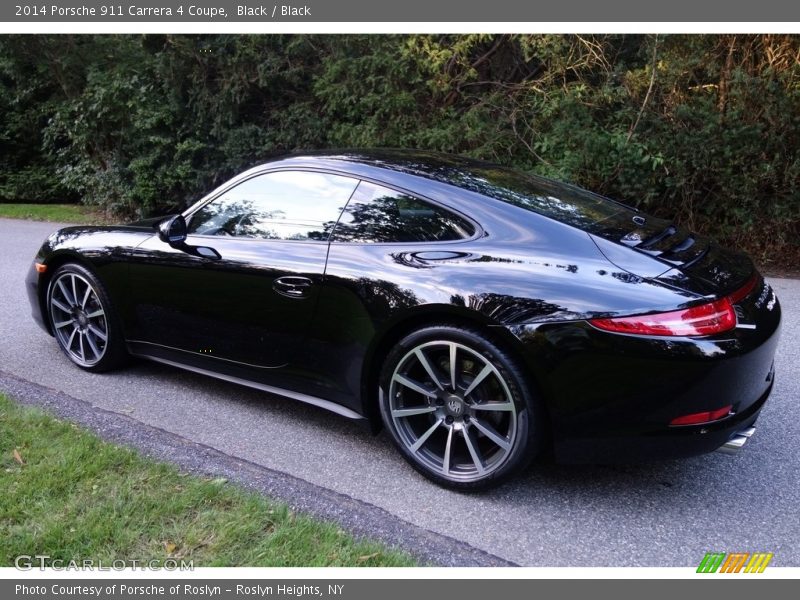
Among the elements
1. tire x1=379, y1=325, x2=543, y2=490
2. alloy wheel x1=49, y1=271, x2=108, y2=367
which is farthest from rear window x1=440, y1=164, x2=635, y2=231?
alloy wheel x1=49, y1=271, x2=108, y2=367

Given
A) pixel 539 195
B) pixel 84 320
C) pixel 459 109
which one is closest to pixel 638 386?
pixel 539 195

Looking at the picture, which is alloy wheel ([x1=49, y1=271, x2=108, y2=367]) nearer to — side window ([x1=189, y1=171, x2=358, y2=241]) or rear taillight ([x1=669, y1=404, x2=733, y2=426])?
side window ([x1=189, y1=171, x2=358, y2=241])

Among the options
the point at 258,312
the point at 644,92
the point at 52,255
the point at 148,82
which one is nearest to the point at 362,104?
the point at 644,92

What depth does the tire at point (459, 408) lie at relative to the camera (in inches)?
104

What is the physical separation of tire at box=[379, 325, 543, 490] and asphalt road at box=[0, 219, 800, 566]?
0.48ft

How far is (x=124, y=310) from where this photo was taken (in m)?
3.91

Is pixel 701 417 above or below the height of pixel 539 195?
below

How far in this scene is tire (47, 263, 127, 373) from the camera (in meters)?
4.00

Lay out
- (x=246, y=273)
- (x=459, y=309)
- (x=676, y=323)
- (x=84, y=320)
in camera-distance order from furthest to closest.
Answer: (x=84, y=320)
(x=246, y=273)
(x=459, y=309)
(x=676, y=323)

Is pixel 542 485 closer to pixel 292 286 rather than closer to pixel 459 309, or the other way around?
pixel 459 309

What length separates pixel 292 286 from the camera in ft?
10.4

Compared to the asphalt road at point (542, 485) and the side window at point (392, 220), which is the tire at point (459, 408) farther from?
the side window at point (392, 220)

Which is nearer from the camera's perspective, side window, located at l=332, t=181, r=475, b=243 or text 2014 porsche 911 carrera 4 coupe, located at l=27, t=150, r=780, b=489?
text 2014 porsche 911 carrera 4 coupe, located at l=27, t=150, r=780, b=489

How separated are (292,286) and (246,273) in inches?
12.4
